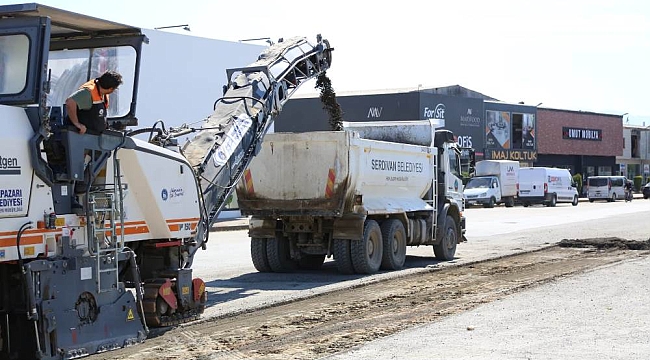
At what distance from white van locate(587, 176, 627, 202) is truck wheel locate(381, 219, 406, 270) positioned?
45.8m

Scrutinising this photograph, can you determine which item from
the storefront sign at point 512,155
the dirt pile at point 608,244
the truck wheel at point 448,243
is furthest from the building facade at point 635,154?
the truck wheel at point 448,243

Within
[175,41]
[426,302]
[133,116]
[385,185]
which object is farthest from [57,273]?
[175,41]

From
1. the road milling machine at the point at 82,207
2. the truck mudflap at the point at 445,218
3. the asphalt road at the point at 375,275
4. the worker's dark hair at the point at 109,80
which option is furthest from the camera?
the truck mudflap at the point at 445,218

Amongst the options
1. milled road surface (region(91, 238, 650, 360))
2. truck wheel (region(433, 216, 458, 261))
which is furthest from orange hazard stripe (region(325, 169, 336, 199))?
truck wheel (region(433, 216, 458, 261))

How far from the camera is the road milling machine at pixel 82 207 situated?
8.94 meters

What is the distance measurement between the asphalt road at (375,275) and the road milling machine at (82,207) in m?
1.63

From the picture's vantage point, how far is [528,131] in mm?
70812

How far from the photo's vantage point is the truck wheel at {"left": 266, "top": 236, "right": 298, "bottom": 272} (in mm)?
18375

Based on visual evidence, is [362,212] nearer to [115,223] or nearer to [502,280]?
[502,280]

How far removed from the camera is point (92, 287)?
31.6 ft

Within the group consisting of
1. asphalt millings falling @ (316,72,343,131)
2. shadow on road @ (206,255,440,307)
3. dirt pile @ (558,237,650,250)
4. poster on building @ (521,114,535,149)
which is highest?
poster on building @ (521,114,535,149)

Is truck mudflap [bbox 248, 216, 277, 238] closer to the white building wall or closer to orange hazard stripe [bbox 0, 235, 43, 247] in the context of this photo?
orange hazard stripe [bbox 0, 235, 43, 247]

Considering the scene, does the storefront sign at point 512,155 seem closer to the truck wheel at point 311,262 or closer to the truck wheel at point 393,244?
the truck wheel at point 393,244

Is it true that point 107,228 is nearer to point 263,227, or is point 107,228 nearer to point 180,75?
point 263,227
